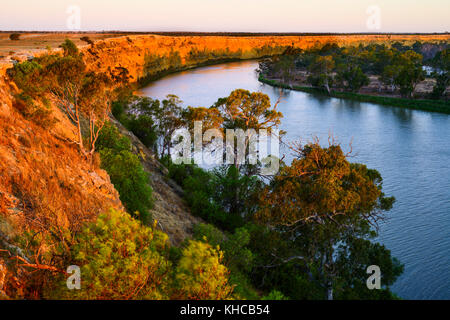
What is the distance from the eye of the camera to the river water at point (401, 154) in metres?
19.5

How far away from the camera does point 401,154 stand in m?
37.6

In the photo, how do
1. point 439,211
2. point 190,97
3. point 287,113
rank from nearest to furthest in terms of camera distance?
point 439,211, point 287,113, point 190,97

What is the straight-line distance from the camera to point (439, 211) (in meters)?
24.9

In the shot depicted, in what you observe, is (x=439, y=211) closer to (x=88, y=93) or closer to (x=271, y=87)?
(x=88, y=93)

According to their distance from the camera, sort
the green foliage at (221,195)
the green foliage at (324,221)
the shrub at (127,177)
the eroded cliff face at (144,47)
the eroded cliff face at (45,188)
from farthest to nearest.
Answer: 1. the eroded cliff face at (144,47)
2. the green foliage at (221,195)
3. the shrub at (127,177)
4. the green foliage at (324,221)
5. the eroded cliff face at (45,188)

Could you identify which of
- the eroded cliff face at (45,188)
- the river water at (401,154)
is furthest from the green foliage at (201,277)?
the river water at (401,154)

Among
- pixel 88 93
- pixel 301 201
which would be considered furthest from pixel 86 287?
pixel 88 93

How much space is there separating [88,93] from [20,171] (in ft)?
20.6

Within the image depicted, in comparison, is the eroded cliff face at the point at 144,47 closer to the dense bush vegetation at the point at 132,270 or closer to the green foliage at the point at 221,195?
the green foliage at the point at 221,195

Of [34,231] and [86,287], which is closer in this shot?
[86,287]

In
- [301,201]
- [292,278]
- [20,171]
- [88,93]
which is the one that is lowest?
[292,278]

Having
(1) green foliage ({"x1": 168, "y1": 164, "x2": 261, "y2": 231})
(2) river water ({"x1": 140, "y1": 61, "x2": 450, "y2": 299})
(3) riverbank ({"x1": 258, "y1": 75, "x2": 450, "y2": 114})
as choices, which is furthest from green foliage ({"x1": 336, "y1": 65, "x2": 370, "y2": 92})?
(1) green foliage ({"x1": 168, "y1": 164, "x2": 261, "y2": 231})

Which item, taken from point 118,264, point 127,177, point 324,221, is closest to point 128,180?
point 127,177

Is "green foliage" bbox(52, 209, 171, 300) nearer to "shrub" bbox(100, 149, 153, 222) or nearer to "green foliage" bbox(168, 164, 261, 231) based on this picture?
"shrub" bbox(100, 149, 153, 222)
